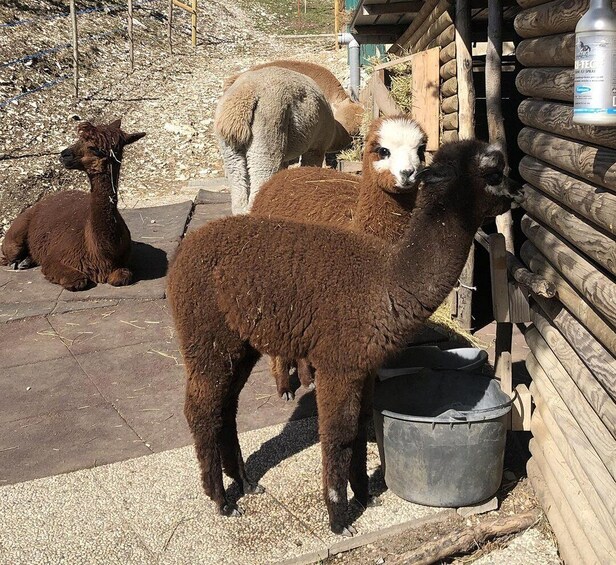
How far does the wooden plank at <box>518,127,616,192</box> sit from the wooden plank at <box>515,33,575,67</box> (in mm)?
383

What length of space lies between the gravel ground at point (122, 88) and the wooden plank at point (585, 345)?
9205 millimetres

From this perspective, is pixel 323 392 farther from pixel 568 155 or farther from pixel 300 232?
pixel 568 155

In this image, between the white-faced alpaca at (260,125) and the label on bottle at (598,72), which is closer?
the label on bottle at (598,72)

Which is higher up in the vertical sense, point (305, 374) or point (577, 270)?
point (577, 270)

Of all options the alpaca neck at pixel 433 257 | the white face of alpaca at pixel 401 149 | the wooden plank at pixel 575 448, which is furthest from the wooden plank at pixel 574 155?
the wooden plank at pixel 575 448

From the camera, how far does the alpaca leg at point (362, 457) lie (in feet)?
13.4

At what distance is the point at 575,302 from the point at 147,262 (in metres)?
6.38

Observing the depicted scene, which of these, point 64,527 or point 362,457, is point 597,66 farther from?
point 64,527

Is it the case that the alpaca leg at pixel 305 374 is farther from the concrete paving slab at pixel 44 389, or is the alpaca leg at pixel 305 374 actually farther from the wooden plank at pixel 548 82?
the wooden plank at pixel 548 82

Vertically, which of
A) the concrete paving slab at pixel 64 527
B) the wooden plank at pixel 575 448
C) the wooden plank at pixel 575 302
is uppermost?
the wooden plank at pixel 575 302

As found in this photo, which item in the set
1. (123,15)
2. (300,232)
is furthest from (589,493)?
(123,15)

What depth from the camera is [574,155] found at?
Result: 3379mm

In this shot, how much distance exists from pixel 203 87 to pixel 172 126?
10.6 feet

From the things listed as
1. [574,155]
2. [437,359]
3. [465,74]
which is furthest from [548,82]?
[465,74]
